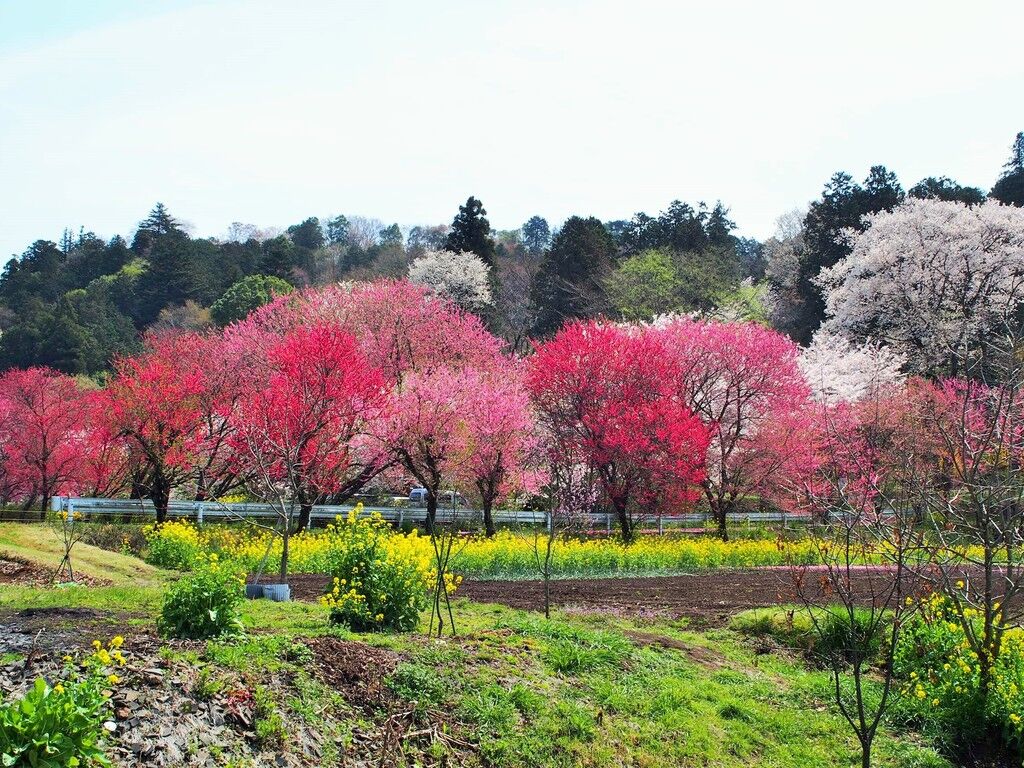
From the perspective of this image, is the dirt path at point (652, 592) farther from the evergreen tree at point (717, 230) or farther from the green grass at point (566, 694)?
the evergreen tree at point (717, 230)

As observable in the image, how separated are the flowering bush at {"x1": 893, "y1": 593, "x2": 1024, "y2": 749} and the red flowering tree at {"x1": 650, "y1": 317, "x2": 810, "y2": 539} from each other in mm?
17362

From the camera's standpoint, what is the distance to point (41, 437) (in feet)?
85.8

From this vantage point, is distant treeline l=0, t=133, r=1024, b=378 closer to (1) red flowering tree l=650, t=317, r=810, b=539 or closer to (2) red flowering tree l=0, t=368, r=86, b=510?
(2) red flowering tree l=0, t=368, r=86, b=510

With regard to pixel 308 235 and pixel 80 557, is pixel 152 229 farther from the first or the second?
pixel 80 557

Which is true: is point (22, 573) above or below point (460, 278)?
below

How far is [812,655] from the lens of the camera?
1105 cm

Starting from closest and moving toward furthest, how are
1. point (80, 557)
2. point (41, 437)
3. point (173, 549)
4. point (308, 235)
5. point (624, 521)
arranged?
point (80, 557) → point (173, 549) → point (624, 521) → point (41, 437) → point (308, 235)

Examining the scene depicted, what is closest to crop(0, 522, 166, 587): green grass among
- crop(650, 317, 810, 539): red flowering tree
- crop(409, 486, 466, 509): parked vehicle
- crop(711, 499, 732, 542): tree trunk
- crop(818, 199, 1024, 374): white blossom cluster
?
crop(409, 486, 466, 509): parked vehicle

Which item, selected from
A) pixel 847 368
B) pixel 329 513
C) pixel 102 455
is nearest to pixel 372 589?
pixel 329 513

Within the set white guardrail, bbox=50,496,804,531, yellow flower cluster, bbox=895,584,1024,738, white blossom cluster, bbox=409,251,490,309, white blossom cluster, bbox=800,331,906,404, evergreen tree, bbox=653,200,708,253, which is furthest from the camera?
evergreen tree, bbox=653,200,708,253

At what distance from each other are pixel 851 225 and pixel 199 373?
36.9 metres

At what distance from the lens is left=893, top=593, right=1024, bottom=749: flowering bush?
7.68 meters

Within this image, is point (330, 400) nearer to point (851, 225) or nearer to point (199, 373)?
point (199, 373)

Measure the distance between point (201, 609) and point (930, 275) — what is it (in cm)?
3858
